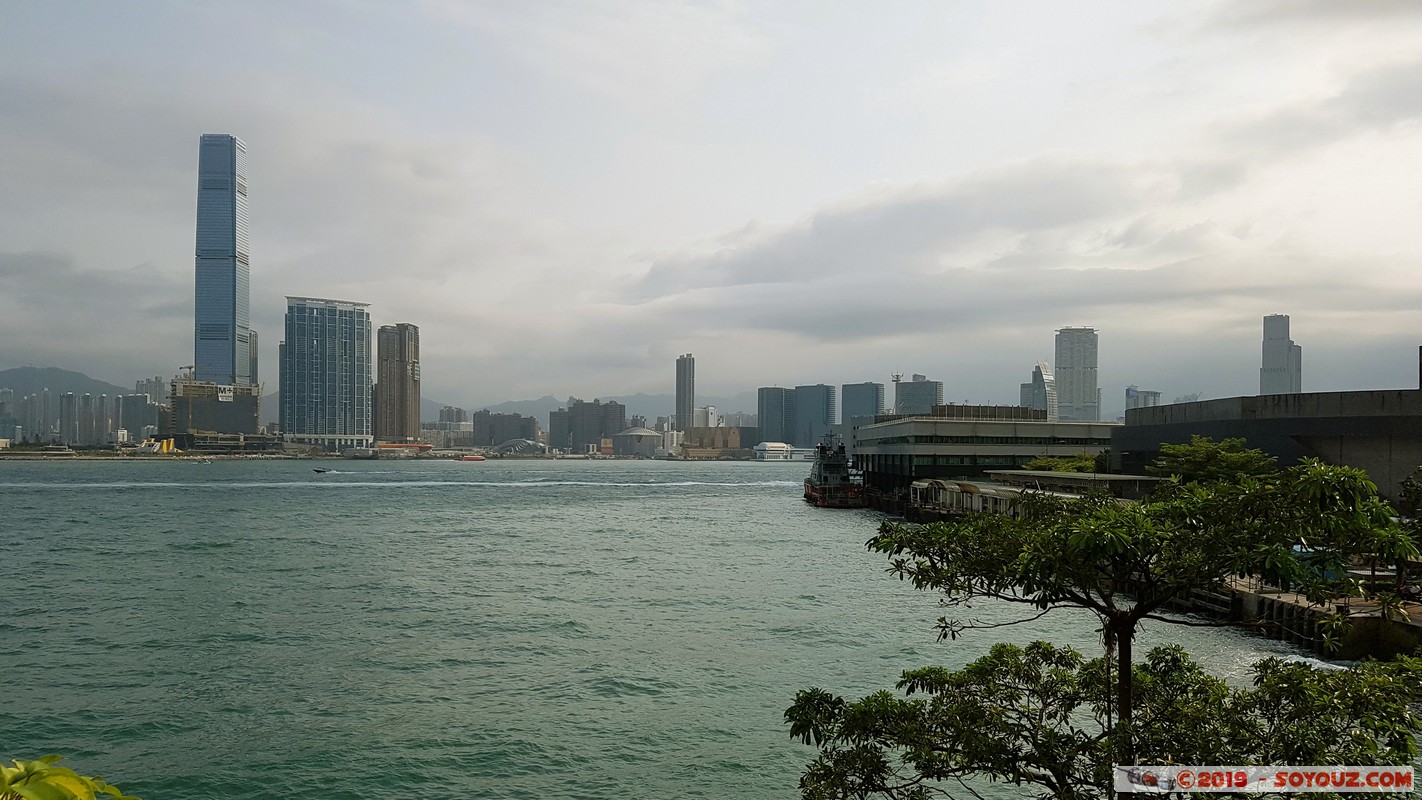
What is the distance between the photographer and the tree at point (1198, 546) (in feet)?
23.5

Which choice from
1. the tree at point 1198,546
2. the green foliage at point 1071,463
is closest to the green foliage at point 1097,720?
the tree at point 1198,546

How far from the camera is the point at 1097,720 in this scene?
8.68 meters

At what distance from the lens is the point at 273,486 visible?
141m

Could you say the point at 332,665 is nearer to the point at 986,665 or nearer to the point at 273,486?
the point at 986,665

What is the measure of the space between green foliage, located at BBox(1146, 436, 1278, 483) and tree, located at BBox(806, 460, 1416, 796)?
4598cm

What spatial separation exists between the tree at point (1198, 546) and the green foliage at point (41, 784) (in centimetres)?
627

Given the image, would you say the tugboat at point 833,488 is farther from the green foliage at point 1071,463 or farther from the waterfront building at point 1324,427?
the waterfront building at point 1324,427

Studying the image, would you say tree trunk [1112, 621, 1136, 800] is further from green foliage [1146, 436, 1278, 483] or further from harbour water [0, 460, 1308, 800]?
green foliage [1146, 436, 1278, 483]

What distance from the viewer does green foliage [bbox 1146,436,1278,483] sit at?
5122 centimetres

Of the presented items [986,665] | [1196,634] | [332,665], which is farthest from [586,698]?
[1196,634]

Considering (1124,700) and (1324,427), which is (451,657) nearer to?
(1124,700)

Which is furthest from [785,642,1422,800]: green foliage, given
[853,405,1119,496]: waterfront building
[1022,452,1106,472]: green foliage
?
[853,405,1119,496]: waterfront building

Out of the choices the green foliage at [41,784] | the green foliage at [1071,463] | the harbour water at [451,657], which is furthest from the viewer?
the green foliage at [1071,463]

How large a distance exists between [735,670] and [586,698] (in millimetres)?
4981
